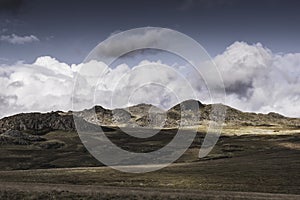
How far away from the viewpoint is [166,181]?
59656mm

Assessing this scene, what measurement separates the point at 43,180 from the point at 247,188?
3007 centimetres

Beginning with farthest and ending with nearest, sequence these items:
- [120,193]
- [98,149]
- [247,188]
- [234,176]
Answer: [98,149]
[234,176]
[247,188]
[120,193]

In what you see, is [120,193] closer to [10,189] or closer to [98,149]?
[10,189]

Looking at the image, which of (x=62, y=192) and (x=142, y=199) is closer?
(x=142, y=199)

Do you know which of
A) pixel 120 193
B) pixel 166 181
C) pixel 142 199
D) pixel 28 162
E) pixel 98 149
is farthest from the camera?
pixel 98 149

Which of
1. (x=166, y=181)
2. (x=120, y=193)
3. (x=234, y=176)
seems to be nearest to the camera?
(x=120, y=193)

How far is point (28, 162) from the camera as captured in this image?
11488 centimetres

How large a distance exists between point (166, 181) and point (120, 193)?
58.9ft

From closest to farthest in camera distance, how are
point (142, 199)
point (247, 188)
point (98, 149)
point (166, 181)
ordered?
1. point (142, 199)
2. point (247, 188)
3. point (166, 181)
4. point (98, 149)

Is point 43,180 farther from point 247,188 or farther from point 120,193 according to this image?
point 247,188

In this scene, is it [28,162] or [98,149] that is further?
[98,149]

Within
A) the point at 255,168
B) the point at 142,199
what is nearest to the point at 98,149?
the point at 255,168

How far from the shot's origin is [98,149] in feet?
484

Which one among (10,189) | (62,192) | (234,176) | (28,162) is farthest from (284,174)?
(28,162)
